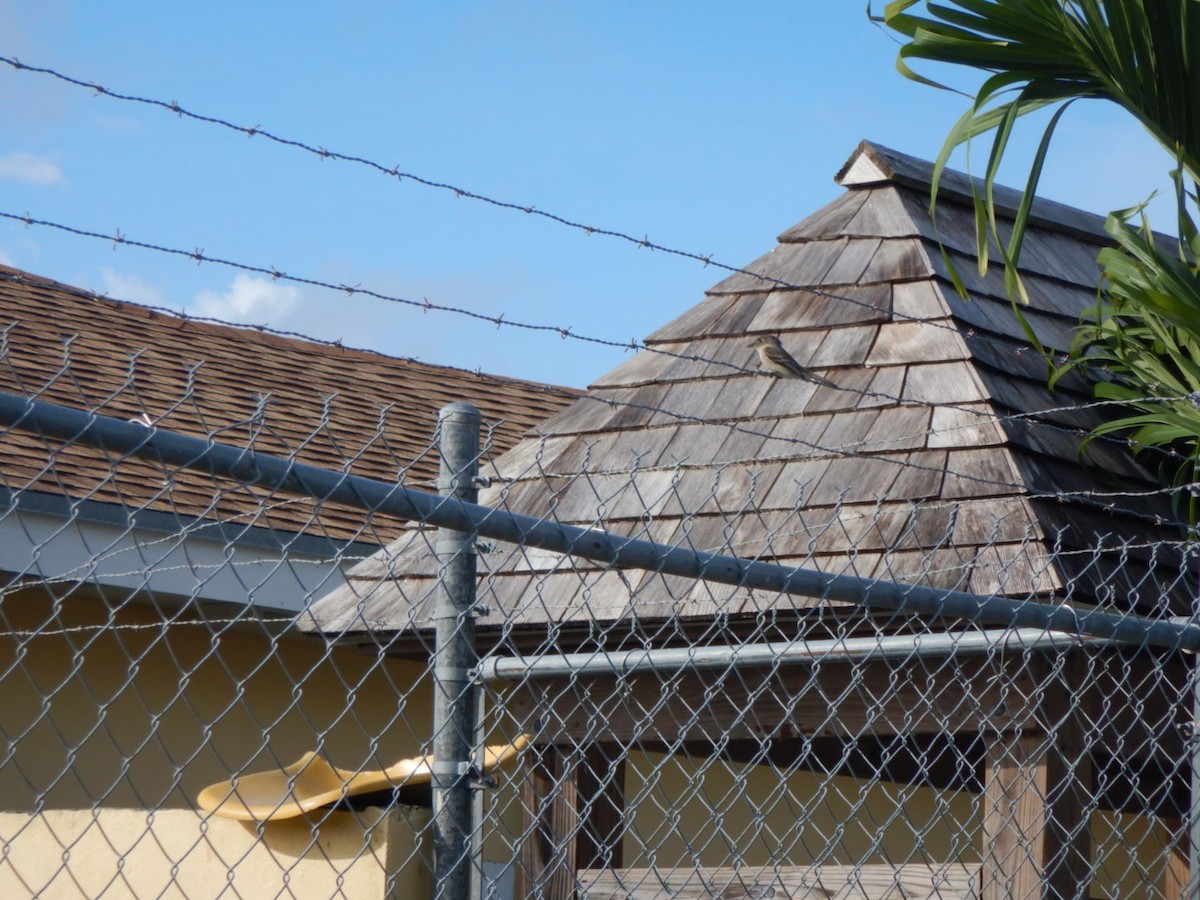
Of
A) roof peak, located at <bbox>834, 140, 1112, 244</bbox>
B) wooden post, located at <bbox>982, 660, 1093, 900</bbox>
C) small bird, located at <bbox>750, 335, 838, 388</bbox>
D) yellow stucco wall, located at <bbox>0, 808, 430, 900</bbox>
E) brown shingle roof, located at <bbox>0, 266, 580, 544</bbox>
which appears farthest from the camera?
brown shingle roof, located at <bbox>0, 266, 580, 544</bbox>

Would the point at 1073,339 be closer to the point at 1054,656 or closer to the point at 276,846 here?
the point at 1054,656

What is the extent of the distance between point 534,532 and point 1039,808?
2.28 meters

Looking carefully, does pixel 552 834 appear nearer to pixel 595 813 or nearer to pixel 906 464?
pixel 595 813

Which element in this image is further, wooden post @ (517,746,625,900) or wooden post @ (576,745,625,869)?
wooden post @ (576,745,625,869)

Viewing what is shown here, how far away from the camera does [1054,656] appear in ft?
14.8

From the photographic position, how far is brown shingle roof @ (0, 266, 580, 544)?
25.6ft

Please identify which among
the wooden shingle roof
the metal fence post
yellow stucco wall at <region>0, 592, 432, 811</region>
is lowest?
yellow stucco wall at <region>0, 592, 432, 811</region>

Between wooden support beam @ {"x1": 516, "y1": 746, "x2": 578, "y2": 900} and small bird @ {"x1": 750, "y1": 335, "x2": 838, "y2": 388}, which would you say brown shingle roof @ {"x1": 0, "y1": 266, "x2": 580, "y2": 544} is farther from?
wooden support beam @ {"x1": 516, "y1": 746, "x2": 578, "y2": 900}

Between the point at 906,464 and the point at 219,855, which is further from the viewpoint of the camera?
the point at 906,464

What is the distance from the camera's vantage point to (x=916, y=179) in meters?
6.23

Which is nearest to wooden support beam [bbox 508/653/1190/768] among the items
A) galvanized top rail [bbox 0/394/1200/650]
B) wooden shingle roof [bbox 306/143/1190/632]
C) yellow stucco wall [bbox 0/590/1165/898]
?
wooden shingle roof [bbox 306/143/1190/632]

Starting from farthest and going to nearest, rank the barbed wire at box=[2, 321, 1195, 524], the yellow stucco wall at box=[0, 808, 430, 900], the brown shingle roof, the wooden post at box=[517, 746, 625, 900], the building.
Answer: the brown shingle roof
the barbed wire at box=[2, 321, 1195, 524]
the wooden post at box=[517, 746, 625, 900]
the building
the yellow stucco wall at box=[0, 808, 430, 900]

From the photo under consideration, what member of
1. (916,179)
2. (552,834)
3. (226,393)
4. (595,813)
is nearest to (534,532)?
(552,834)

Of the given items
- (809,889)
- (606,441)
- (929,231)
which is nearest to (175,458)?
(809,889)
